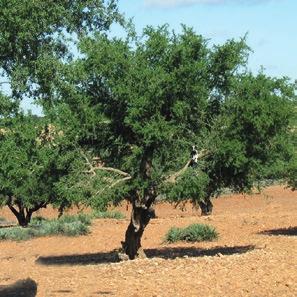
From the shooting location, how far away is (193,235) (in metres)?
21.3

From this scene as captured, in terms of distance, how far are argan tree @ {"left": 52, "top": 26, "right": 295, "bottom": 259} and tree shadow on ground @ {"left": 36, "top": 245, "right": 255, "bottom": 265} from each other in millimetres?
1849

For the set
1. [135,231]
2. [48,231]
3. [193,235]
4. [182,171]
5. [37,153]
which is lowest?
[193,235]

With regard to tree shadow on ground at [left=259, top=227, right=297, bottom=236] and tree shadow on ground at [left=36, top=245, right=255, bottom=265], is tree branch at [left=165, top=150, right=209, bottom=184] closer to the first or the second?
tree shadow on ground at [left=36, top=245, right=255, bottom=265]

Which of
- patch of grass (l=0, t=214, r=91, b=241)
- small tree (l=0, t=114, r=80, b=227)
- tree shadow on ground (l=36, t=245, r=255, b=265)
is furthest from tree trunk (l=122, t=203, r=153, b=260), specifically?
patch of grass (l=0, t=214, r=91, b=241)

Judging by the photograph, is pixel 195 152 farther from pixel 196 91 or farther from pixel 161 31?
pixel 161 31

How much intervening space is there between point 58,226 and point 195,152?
10494 millimetres

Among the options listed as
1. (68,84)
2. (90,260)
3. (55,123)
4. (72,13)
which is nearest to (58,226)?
(90,260)

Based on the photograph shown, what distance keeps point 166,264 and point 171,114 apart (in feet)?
11.3

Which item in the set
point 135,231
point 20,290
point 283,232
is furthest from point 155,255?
point 20,290

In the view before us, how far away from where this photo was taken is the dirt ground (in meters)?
10.7

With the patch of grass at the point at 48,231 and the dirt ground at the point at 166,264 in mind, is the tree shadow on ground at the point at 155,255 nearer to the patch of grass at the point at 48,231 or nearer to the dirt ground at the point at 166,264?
the dirt ground at the point at 166,264

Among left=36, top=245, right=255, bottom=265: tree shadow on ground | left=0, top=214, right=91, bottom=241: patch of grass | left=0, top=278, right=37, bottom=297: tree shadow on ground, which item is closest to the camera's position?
left=0, top=278, right=37, bottom=297: tree shadow on ground

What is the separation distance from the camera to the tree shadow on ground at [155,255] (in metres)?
17.2

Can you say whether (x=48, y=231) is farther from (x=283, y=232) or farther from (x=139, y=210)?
(x=139, y=210)
